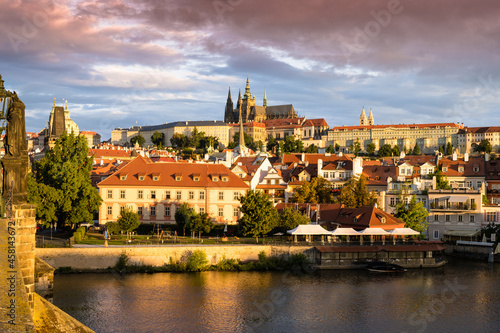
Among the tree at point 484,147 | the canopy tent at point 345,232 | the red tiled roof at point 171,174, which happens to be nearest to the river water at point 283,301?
the canopy tent at point 345,232

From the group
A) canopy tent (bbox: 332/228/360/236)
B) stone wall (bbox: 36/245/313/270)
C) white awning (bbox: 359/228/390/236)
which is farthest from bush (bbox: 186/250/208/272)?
white awning (bbox: 359/228/390/236)

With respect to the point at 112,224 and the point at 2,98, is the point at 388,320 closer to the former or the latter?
the point at 2,98

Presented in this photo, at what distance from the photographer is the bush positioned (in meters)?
43.5

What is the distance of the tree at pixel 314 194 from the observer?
2525 inches

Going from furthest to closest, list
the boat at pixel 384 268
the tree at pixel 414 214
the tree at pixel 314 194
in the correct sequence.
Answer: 1. the tree at pixel 314 194
2. the tree at pixel 414 214
3. the boat at pixel 384 268

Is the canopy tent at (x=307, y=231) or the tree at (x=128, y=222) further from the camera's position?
the tree at (x=128, y=222)

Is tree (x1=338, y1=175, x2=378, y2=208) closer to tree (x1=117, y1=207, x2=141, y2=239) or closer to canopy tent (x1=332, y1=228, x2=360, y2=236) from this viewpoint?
canopy tent (x1=332, y1=228, x2=360, y2=236)

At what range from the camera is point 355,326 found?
30344 mm

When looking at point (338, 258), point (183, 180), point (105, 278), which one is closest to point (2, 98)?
point (105, 278)

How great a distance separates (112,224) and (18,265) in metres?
39.0

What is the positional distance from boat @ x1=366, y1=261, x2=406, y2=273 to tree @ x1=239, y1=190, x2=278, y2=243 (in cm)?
944

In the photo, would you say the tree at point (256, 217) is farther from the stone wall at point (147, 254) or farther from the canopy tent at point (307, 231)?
the stone wall at point (147, 254)

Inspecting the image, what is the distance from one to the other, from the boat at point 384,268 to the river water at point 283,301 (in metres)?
0.99

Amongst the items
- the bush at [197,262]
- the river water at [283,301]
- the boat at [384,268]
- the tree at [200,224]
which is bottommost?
the river water at [283,301]
